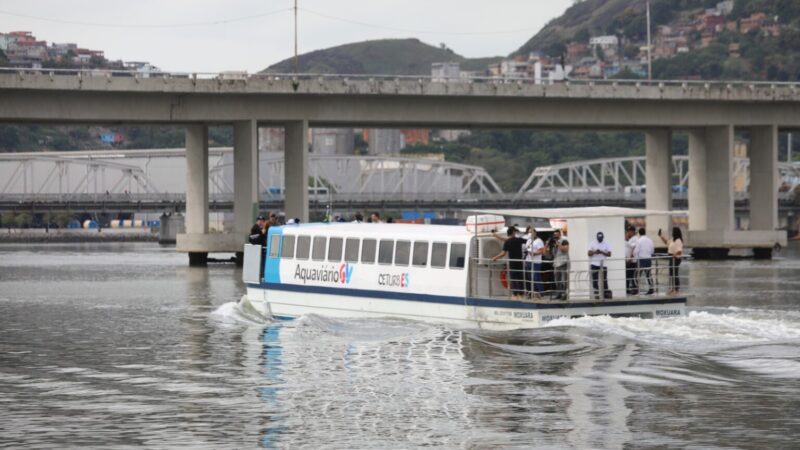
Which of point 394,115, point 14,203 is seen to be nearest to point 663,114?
point 394,115

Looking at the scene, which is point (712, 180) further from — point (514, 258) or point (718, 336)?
point (718, 336)

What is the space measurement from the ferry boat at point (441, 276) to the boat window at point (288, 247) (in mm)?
30

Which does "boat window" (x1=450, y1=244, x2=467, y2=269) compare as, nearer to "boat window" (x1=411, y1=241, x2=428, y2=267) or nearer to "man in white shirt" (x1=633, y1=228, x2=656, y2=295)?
"boat window" (x1=411, y1=241, x2=428, y2=267)

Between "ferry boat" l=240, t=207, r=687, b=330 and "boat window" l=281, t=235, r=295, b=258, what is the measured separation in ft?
0.10

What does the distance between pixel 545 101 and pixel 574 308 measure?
56.6m

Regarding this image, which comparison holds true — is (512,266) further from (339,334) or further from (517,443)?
(517,443)

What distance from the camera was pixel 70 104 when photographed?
267 feet

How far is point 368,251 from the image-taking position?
41.1m

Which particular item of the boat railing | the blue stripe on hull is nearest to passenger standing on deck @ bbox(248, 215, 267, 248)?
the blue stripe on hull


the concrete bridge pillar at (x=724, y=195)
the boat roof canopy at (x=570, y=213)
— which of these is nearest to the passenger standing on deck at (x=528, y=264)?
the boat roof canopy at (x=570, y=213)

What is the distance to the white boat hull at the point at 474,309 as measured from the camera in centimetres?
3638

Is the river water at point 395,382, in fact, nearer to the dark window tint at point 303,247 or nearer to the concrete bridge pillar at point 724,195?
the dark window tint at point 303,247

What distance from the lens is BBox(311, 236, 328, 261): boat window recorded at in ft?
139

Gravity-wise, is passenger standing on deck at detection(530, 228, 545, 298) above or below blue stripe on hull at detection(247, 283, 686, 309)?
above
